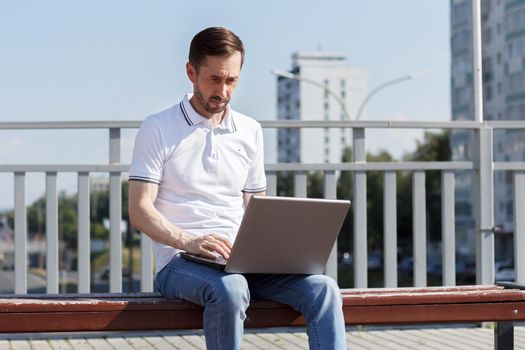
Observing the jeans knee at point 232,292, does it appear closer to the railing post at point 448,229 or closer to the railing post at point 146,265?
the railing post at point 146,265

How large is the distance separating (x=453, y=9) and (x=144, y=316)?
94132mm

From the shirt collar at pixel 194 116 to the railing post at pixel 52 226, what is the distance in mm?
2578

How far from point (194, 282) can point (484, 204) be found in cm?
383

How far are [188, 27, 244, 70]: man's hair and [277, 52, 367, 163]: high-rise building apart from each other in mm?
135551

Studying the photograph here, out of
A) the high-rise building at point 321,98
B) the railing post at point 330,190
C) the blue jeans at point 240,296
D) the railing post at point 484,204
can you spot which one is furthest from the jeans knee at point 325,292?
the high-rise building at point 321,98

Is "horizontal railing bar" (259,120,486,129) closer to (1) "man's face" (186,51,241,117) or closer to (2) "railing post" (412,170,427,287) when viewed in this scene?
(2) "railing post" (412,170,427,287)

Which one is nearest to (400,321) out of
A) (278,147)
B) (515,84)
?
(515,84)

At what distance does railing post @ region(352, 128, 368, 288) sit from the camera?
7.15m

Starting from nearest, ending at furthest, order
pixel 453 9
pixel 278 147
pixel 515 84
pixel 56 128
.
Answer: pixel 56 128 < pixel 515 84 < pixel 453 9 < pixel 278 147

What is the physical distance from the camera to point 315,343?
402cm

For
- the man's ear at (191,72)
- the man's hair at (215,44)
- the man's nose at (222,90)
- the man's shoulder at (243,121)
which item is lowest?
the man's shoulder at (243,121)

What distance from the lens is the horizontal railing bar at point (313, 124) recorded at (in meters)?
6.82

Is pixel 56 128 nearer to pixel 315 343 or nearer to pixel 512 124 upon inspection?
pixel 512 124

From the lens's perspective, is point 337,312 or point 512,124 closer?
point 337,312
